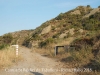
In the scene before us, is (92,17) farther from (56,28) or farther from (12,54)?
(12,54)

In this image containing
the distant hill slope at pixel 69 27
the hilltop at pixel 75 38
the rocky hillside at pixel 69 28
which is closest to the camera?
the hilltop at pixel 75 38

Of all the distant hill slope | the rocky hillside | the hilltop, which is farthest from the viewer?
the distant hill slope

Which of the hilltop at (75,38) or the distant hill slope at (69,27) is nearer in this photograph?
the hilltop at (75,38)

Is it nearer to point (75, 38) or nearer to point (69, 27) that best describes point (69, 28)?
point (69, 27)

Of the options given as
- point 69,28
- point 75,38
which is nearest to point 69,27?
point 69,28

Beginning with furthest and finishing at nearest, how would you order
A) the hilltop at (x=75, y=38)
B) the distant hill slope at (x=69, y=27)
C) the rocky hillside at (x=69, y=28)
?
the distant hill slope at (x=69, y=27) → the rocky hillside at (x=69, y=28) → the hilltop at (x=75, y=38)

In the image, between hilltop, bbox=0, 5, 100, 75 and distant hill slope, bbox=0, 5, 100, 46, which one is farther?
distant hill slope, bbox=0, 5, 100, 46

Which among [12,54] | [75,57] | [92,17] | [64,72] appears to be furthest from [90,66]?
[92,17]

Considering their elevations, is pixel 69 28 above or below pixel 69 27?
below

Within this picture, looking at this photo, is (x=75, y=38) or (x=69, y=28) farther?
(x=69, y=28)

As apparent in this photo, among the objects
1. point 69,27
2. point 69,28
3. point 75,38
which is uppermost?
point 69,27

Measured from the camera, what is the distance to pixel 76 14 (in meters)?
58.1

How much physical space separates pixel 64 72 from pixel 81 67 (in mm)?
1250

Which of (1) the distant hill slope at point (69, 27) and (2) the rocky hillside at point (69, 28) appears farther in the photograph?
(1) the distant hill slope at point (69, 27)
